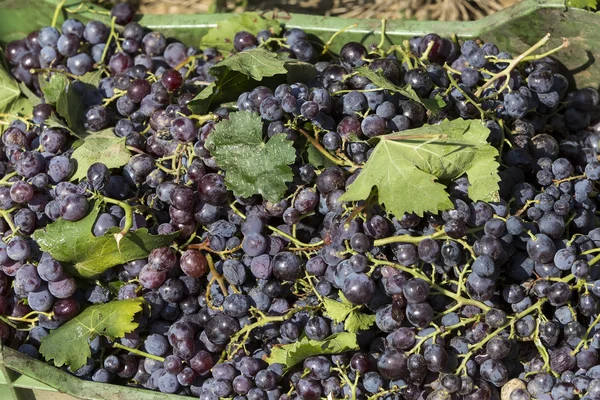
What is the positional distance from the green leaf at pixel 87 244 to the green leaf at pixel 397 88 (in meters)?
0.68

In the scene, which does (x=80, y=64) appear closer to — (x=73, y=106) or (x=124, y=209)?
(x=73, y=106)

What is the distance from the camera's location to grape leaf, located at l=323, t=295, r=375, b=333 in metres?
1.84

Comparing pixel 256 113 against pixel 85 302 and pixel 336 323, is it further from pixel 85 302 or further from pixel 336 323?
pixel 85 302

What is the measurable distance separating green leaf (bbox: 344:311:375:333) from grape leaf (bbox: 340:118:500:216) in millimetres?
288

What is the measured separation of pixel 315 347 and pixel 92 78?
4.12 ft

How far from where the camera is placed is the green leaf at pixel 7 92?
8.28ft

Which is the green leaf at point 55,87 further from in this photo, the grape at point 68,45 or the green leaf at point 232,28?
the green leaf at point 232,28

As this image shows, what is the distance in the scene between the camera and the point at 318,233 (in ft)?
6.66

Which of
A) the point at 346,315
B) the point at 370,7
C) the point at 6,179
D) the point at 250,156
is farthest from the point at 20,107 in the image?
the point at 370,7

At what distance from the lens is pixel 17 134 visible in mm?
2275

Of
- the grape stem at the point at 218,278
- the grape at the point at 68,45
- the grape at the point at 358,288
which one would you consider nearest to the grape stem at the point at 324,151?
the grape at the point at 358,288

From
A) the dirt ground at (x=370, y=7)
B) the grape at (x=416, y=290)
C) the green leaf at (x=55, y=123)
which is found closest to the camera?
the grape at (x=416, y=290)

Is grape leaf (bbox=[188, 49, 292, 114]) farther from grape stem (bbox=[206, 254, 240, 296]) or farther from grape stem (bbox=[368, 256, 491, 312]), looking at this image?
grape stem (bbox=[368, 256, 491, 312])

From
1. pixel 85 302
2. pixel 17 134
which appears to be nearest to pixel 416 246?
pixel 85 302
